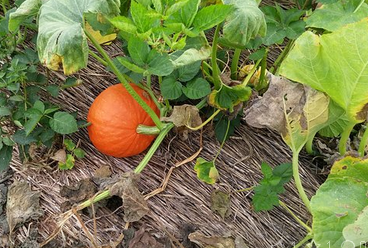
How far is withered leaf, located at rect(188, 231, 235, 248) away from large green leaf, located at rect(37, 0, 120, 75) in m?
0.55

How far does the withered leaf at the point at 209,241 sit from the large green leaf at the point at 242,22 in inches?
20.8

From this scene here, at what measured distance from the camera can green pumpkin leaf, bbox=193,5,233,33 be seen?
1127 mm

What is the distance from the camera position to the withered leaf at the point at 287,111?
1.32 metres

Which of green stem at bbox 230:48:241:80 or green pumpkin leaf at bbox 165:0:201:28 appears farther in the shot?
green stem at bbox 230:48:241:80

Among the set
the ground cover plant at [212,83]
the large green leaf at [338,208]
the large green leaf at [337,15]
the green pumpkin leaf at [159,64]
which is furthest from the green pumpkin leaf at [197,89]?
the large green leaf at [338,208]

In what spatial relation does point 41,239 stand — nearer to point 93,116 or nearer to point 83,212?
point 83,212

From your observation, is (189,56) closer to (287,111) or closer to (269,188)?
(287,111)

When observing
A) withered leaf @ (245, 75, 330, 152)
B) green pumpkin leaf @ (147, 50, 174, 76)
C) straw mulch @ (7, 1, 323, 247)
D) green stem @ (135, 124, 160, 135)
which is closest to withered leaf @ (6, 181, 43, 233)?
straw mulch @ (7, 1, 323, 247)

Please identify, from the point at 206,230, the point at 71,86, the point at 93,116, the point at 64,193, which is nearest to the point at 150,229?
the point at 206,230

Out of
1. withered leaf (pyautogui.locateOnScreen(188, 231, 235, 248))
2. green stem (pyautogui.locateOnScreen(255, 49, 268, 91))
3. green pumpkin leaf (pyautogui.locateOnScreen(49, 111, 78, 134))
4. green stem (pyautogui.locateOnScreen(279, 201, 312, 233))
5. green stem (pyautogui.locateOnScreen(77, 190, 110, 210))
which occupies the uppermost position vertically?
green stem (pyautogui.locateOnScreen(255, 49, 268, 91))

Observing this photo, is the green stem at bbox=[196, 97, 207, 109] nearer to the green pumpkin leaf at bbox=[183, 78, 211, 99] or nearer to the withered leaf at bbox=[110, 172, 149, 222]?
the green pumpkin leaf at bbox=[183, 78, 211, 99]

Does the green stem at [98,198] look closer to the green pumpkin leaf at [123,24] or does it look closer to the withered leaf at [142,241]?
the withered leaf at [142,241]

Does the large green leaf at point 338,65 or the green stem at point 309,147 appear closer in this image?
→ the large green leaf at point 338,65

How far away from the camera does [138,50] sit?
1.21 m
